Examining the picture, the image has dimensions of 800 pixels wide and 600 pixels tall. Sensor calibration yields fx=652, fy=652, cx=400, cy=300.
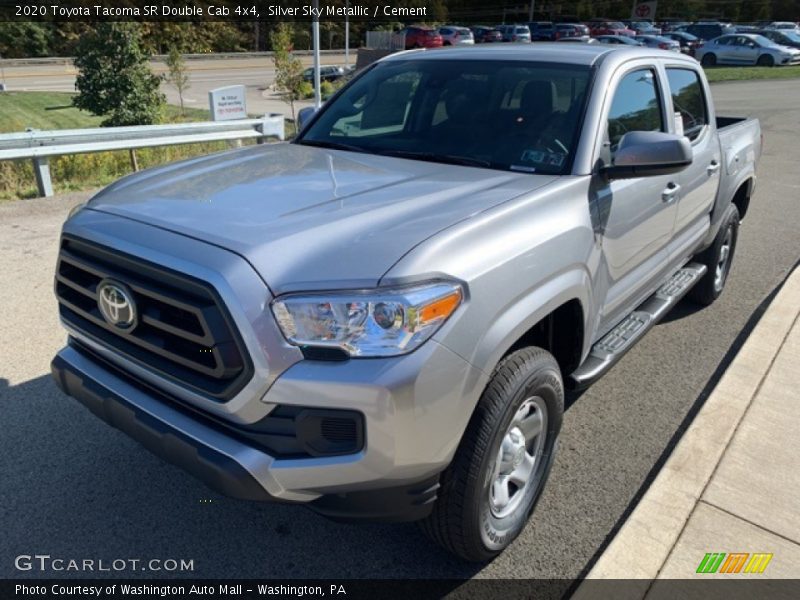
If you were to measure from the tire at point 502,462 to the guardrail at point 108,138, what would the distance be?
6661 millimetres

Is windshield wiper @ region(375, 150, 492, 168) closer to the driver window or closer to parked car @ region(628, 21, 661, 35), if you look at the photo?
the driver window

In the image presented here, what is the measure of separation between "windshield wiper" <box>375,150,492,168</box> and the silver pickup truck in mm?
15

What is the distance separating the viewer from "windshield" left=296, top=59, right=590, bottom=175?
308 centimetres

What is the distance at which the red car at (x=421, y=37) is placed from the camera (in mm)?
40431

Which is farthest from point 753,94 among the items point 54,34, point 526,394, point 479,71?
point 54,34

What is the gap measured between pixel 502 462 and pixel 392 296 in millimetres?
956

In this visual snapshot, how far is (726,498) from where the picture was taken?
117 inches

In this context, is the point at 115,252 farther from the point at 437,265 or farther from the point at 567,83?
the point at 567,83

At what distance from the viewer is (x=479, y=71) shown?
3494 mm

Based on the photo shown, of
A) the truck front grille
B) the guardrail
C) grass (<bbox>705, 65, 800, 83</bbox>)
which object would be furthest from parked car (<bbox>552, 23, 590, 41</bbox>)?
the truck front grille

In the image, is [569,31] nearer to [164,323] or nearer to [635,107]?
[635,107]

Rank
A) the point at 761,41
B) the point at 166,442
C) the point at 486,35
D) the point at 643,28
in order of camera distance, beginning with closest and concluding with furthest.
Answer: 1. the point at 166,442
2. the point at 761,41
3. the point at 486,35
4. the point at 643,28

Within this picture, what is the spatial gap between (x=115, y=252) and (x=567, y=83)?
7.37 feet

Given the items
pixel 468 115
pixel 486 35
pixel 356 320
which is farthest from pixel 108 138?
pixel 486 35
